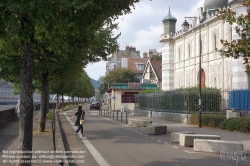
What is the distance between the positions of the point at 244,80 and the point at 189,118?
215 inches

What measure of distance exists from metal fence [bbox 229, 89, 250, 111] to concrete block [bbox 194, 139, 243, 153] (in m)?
11.3

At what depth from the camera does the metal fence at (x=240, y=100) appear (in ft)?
76.9

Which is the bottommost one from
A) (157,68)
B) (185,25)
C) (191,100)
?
(191,100)

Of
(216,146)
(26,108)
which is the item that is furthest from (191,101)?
(26,108)

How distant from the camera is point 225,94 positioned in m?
28.2

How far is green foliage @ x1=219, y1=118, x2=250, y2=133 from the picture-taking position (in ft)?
66.0

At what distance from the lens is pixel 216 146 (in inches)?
510

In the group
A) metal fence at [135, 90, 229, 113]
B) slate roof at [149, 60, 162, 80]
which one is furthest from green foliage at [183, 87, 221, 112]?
slate roof at [149, 60, 162, 80]

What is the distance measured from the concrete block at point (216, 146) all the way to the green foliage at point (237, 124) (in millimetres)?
7763

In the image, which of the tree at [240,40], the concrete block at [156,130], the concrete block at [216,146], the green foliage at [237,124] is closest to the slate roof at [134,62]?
the green foliage at [237,124]

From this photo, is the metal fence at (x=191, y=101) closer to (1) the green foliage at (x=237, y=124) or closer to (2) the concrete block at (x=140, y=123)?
(2) the concrete block at (x=140, y=123)

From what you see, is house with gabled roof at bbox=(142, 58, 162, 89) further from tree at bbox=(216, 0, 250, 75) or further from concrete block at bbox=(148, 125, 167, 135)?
tree at bbox=(216, 0, 250, 75)

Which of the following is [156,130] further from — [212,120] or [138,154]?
[138,154]

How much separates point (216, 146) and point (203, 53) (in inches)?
1058
